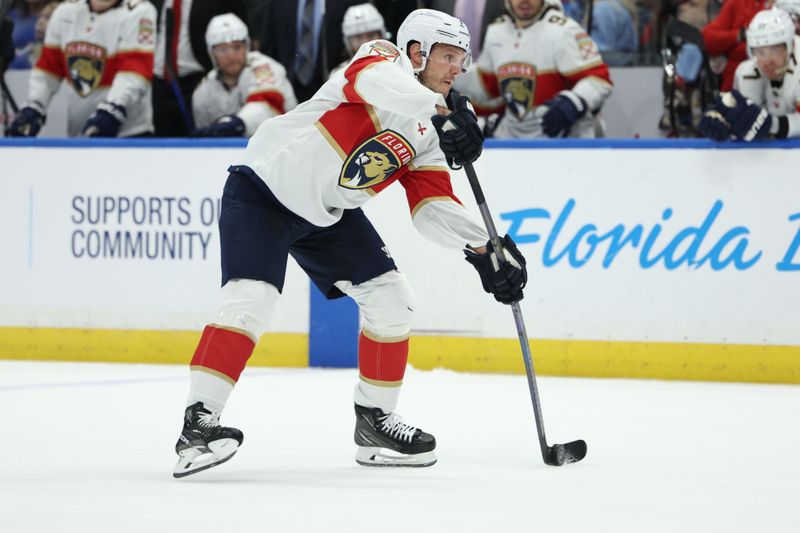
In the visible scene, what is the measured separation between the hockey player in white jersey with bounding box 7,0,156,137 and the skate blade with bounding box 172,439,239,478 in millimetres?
3536

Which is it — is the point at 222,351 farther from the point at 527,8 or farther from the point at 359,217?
the point at 527,8

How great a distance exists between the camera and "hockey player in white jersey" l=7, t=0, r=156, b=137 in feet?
22.3

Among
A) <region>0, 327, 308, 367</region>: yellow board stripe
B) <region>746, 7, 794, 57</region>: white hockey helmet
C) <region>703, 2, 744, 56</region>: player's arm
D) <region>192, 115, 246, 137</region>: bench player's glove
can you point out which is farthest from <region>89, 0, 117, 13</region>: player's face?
<region>746, 7, 794, 57</region>: white hockey helmet

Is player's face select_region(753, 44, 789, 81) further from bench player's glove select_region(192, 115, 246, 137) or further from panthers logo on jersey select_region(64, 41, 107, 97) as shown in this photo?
panthers logo on jersey select_region(64, 41, 107, 97)

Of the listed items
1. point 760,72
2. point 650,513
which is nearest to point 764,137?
point 760,72

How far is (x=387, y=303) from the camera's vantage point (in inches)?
149

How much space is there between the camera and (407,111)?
3.36 metres

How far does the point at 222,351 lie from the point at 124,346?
120 inches

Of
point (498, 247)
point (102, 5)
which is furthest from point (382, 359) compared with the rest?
point (102, 5)

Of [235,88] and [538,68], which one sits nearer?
[538,68]

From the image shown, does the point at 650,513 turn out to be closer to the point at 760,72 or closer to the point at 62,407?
the point at 62,407

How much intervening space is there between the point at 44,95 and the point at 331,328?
6.74 feet

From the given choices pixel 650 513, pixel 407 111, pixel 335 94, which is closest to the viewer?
pixel 650 513

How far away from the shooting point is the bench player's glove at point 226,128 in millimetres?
6465
